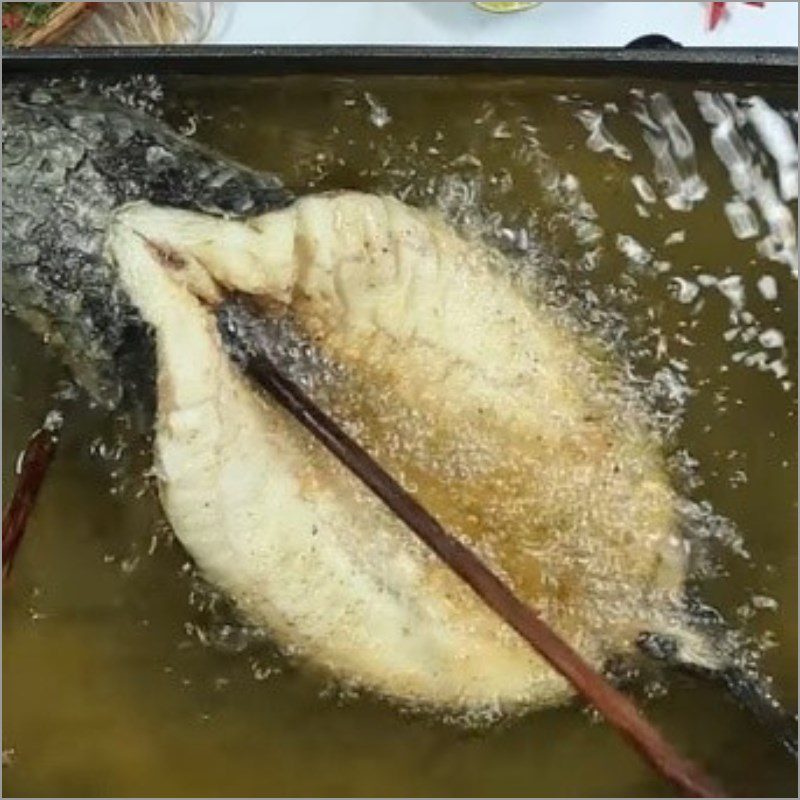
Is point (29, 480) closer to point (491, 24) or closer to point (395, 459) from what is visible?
point (395, 459)

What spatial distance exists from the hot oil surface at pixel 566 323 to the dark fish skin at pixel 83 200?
3 cm

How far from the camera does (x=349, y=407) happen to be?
3.93 ft

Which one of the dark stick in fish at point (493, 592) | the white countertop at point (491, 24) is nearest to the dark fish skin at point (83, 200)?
the dark stick in fish at point (493, 592)

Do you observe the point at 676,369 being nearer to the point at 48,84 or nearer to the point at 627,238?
the point at 627,238

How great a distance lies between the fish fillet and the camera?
116 cm

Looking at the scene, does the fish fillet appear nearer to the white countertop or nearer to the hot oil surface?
the hot oil surface

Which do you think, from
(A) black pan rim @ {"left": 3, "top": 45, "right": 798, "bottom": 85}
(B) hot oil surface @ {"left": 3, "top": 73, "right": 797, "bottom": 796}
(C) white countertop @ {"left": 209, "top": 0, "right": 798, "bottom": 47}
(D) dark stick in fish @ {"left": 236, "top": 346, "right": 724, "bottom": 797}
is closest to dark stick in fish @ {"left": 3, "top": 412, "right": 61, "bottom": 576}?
(B) hot oil surface @ {"left": 3, "top": 73, "right": 797, "bottom": 796}

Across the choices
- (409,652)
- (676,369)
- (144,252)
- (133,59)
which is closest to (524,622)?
(409,652)

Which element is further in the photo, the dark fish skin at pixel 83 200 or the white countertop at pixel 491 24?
the white countertop at pixel 491 24

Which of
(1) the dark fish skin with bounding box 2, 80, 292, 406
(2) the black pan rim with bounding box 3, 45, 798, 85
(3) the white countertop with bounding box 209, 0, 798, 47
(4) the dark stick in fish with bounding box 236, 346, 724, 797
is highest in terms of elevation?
(3) the white countertop with bounding box 209, 0, 798, 47

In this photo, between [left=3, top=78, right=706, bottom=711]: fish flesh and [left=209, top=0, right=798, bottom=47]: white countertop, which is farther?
[left=209, top=0, right=798, bottom=47]: white countertop

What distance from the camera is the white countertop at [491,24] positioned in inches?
59.3

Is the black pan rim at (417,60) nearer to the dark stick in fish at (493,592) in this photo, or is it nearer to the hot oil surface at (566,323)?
the hot oil surface at (566,323)

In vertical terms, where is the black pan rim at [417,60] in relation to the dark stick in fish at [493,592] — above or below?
above
